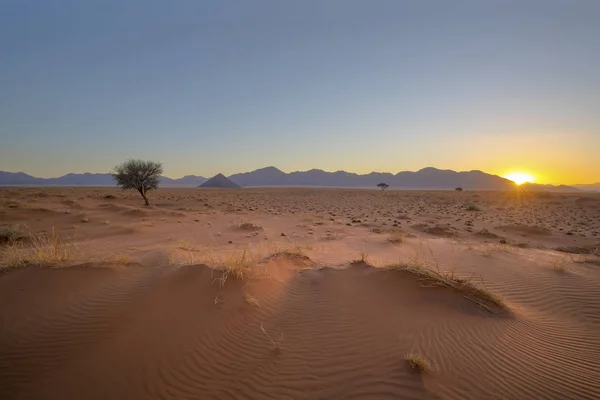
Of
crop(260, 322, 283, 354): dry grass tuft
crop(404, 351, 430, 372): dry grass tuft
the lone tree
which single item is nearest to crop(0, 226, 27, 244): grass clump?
crop(260, 322, 283, 354): dry grass tuft

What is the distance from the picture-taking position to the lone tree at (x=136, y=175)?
27125mm

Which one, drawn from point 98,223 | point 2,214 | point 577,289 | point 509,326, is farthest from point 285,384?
point 2,214

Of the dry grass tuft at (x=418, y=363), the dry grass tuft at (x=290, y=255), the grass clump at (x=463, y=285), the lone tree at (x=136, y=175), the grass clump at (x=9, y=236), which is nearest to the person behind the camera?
the dry grass tuft at (x=418, y=363)

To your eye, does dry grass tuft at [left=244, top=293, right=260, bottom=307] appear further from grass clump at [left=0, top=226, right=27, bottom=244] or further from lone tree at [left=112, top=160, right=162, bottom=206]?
lone tree at [left=112, top=160, right=162, bottom=206]

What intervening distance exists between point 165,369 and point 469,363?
3.88 m

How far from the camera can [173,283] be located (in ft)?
18.5

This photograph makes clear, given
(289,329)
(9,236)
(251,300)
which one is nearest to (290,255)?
(251,300)

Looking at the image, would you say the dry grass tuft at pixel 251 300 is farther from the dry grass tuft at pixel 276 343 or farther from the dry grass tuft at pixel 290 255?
the dry grass tuft at pixel 290 255

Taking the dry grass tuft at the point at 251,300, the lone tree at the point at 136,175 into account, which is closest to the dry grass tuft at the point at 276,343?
the dry grass tuft at the point at 251,300

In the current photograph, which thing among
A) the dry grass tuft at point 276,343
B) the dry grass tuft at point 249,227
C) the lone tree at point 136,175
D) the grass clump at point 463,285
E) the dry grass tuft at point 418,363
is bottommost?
the dry grass tuft at point 276,343

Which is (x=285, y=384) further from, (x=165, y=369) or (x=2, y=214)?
(x=2, y=214)

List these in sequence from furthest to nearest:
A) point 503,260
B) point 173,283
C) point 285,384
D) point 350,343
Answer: point 503,260
point 173,283
point 350,343
point 285,384

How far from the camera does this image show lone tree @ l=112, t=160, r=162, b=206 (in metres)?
27.1

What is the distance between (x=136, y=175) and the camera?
27297 millimetres
